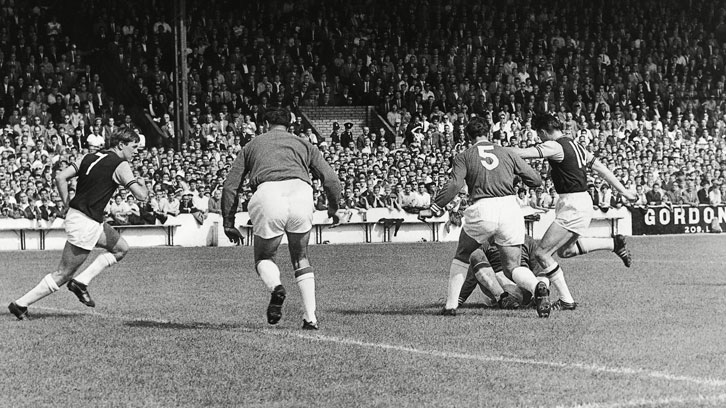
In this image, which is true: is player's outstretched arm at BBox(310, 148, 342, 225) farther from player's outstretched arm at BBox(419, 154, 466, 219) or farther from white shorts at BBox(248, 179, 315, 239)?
A: player's outstretched arm at BBox(419, 154, 466, 219)

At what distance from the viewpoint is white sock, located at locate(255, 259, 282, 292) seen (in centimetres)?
1011

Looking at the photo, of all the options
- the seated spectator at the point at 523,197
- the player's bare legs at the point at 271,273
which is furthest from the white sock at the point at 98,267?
the seated spectator at the point at 523,197

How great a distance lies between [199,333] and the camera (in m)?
10.2

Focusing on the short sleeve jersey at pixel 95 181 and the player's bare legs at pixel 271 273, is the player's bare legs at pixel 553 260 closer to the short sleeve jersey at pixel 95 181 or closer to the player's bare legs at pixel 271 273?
the player's bare legs at pixel 271 273

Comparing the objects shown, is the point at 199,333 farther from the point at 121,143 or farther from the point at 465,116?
the point at 465,116

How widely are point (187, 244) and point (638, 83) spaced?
18.3 metres

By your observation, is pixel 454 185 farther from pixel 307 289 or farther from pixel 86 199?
pixel 86 199

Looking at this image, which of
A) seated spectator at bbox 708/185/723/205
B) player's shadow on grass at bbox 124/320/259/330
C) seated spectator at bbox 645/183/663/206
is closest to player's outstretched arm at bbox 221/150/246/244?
player's shadow on grass at bbox 124/320/259/330

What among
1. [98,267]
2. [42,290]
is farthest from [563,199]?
[42,290]

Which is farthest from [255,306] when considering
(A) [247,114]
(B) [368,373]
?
(A) [247,114]

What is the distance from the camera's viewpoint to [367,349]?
29.5ft

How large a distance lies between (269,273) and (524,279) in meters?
2.42

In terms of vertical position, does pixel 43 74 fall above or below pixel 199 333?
above

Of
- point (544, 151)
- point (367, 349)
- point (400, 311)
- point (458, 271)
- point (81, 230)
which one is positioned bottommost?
point (400, 311)
